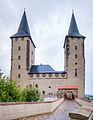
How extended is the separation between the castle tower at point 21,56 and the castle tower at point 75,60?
33.1 feet

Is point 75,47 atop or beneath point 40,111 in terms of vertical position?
atop

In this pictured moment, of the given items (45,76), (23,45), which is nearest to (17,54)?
(23,45)

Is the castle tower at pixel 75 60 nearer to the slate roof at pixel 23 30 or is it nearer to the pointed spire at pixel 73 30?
the pointed spire at pixel 73 30

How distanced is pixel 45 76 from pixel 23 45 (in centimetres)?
989

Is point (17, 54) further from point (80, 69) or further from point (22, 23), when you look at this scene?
point (80, 69)

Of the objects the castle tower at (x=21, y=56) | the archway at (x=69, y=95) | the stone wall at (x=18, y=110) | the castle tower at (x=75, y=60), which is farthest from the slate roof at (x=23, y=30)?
the stone wall at (x=18, y=110)

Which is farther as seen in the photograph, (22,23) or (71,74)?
(22,23)

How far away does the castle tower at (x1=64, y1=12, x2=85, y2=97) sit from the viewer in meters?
81.2

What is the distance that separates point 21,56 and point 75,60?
45.7 feet

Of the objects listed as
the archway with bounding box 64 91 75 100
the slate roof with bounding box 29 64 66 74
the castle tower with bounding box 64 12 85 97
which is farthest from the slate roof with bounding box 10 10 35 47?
the archway with bounding box 64 91 75 100

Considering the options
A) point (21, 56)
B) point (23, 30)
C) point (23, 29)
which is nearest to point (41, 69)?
point (21, 56)

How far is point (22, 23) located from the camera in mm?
87125

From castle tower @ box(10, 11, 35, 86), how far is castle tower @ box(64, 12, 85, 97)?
33.1 feet

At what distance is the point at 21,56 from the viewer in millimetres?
82375
